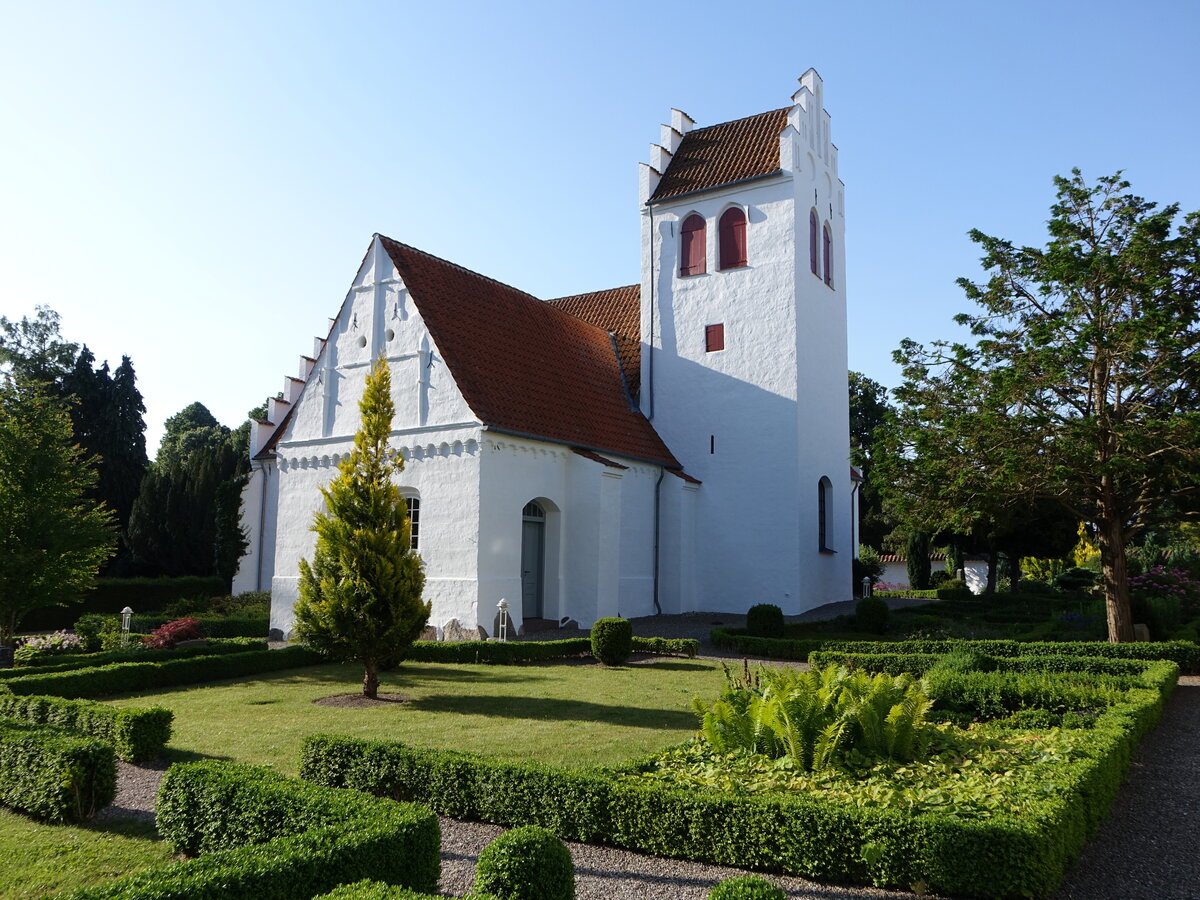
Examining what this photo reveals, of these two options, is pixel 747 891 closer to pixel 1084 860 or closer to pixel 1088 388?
pixel 1084 860

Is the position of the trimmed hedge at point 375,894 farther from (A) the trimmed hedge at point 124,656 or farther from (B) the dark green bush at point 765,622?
(B) the dark green bush at point 765,622

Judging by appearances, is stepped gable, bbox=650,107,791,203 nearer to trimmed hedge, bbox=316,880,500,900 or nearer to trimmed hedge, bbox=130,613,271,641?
trimmed hedge, bbox=130,613,271,641

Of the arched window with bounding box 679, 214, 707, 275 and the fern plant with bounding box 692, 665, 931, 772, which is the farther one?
the arched window with bounding box 679, 214, 707, 275

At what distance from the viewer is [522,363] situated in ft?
69.9

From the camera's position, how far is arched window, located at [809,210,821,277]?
2512 centimetres

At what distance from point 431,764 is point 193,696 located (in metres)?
7.28

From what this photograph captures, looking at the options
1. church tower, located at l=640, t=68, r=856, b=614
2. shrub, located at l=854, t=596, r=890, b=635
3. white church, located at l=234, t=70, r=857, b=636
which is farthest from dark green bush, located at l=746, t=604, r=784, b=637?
church tower, located at l=640, t=68, r=856, b=614

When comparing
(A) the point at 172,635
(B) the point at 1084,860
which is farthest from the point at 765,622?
(B) the point at 1084,860

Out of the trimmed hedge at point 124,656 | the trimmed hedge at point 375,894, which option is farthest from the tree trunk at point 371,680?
the trimmed hedge at point 375,894

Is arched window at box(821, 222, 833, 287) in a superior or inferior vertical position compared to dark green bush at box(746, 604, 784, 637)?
superior

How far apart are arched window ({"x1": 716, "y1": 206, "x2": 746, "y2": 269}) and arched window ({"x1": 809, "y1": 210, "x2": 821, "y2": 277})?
202cm

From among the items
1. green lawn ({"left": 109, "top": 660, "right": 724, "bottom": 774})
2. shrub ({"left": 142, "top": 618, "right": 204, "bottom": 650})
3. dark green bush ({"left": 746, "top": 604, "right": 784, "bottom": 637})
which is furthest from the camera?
dark green bush ({"left": 746, "top": 604, "right": 784, "bottom": 637})

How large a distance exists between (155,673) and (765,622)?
1139 centimetres

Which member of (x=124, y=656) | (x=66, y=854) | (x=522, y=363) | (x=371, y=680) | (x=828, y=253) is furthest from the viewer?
(x=828, y=253)
